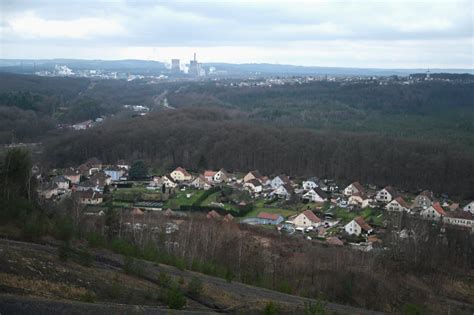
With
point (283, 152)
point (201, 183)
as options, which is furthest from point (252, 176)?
point (283, 152)

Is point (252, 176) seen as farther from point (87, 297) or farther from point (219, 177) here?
point (87, 297)

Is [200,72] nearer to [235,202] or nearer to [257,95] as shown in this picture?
[257,95]

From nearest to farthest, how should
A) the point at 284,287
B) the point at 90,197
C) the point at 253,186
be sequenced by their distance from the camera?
the point at 284,287 → the point at 90,197 → the point at 253,186

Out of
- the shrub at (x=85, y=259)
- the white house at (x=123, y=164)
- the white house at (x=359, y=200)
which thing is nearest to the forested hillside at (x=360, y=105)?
the white house at (x=359, y=200)

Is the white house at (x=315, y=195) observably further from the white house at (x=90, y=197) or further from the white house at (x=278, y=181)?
the white house at (x=90, y=197)

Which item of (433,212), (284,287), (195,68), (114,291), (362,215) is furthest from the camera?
(195,68)

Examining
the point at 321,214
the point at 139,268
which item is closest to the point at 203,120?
the point at 321,214

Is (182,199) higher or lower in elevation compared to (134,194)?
lower
